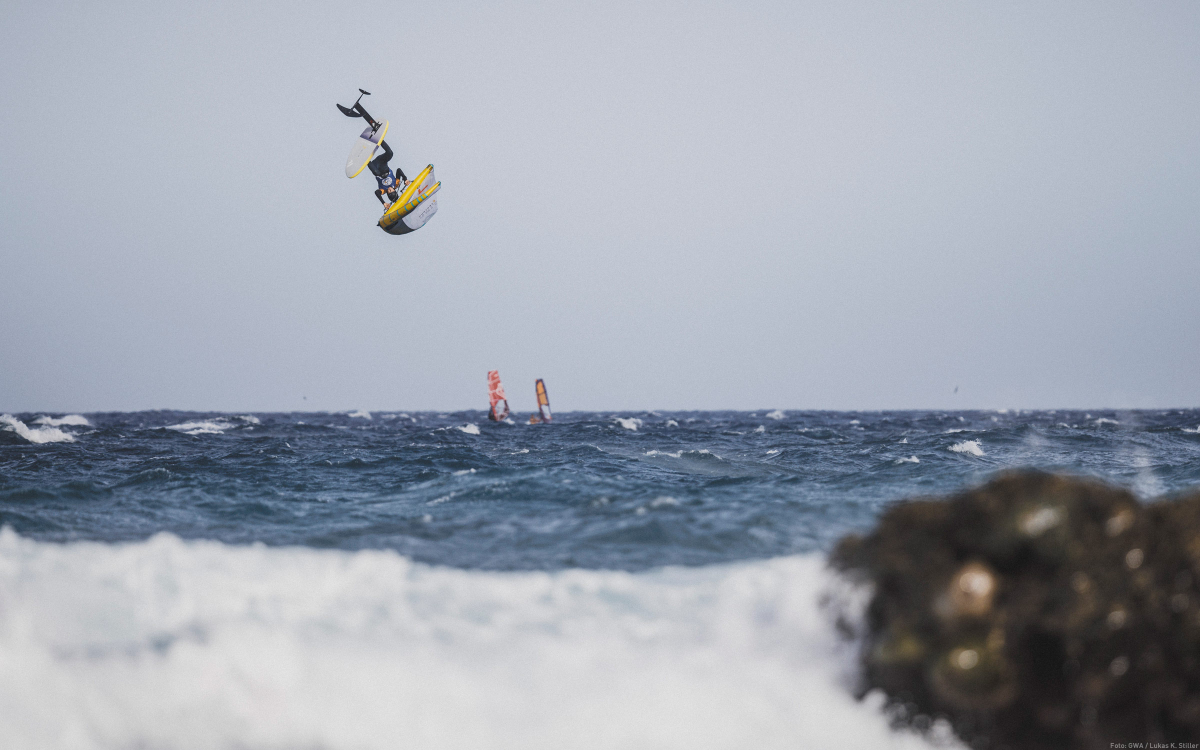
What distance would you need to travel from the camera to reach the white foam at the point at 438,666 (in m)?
4.23

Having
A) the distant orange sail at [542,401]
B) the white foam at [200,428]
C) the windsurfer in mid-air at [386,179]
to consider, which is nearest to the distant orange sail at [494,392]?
the distant orange sail at [542,401]

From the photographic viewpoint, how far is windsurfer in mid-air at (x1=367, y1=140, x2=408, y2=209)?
1577cm

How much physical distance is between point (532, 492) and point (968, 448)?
1216cm

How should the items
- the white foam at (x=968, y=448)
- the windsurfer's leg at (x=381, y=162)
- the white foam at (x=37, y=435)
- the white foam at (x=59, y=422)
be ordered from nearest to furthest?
the windsurfer's leg at (x=381, y=162), the white foam at (x=968, y=448), the white foam at (x=37, y=435), the white foam at (x=59, y=422)

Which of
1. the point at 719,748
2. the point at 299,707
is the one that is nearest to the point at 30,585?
the point at 299,707

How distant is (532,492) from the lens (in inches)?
431

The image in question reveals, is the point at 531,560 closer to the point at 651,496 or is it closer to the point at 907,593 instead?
the point at 651,496

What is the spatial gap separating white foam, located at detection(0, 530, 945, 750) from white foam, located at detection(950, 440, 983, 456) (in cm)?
1314

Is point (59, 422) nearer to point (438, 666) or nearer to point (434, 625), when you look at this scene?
point (434, 625)

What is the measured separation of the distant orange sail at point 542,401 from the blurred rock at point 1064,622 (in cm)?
4987

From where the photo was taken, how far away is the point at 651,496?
33.3ft

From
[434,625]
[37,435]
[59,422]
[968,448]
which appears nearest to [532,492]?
[434,625]

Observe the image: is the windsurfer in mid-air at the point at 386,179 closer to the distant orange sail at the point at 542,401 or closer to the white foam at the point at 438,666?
the white foam at the point at 438,666

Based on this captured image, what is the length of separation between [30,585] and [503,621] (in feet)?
14.2
